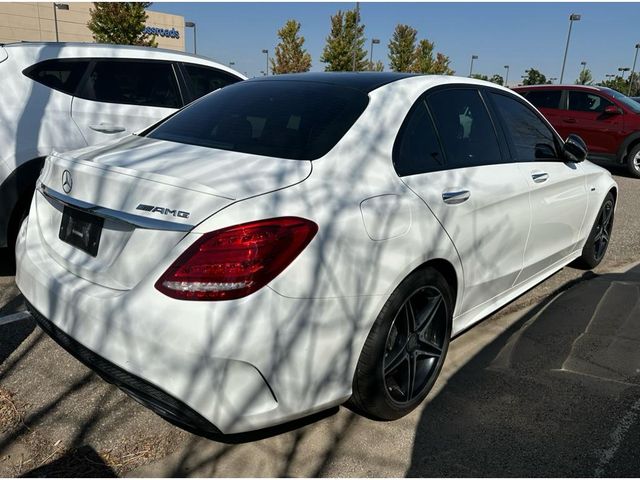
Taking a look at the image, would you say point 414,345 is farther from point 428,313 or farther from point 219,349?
point 219,349

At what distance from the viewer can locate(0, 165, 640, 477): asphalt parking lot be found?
2.27 m

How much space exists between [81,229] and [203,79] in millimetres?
3406

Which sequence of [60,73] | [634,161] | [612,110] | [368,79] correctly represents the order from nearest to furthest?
[368,79], [60,73], [612,110], [634,161]

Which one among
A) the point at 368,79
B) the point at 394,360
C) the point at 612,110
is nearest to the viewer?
the point at 394,360

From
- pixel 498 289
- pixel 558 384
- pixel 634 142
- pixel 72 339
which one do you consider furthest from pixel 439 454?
pixel 634 142

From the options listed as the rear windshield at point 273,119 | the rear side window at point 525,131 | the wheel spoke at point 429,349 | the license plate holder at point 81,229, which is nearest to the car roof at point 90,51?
the rear windshield at point 273,119

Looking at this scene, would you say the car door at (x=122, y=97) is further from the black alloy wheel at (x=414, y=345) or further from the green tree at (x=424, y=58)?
the green tree at (x=424, y=58)

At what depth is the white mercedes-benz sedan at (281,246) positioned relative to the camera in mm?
1848

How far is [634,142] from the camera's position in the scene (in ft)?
35.7

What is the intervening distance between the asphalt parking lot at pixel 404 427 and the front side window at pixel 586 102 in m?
9.08

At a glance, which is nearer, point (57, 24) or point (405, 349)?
point (405, 349)

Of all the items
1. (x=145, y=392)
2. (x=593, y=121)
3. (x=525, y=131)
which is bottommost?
(x=145, y=392)

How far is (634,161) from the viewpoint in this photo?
10953 millimetres

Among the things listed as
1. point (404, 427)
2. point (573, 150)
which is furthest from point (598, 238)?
point (404, 427)
